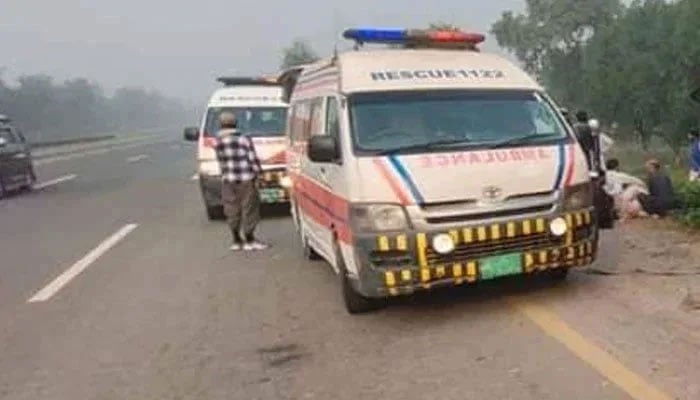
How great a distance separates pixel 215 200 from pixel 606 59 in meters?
22.2

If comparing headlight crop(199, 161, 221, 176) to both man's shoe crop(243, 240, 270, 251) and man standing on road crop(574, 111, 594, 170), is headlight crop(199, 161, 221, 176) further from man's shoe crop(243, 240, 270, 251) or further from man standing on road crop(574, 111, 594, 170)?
man standing on road crop(574, 111, 594, 170)

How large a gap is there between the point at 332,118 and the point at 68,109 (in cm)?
7865

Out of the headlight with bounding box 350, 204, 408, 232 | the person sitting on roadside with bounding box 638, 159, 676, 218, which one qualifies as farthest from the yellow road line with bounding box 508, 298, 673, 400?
the person sitting on roadside with bounding box 638, 159, 676, 218

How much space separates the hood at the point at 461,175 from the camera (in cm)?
637

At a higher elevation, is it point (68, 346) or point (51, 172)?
point (68, 346)

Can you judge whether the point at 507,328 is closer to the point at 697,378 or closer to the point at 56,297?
the point at 697,378

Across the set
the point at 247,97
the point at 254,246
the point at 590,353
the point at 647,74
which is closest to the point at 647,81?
the point at 647,74

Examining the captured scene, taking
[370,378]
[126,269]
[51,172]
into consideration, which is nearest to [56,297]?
[126,269]

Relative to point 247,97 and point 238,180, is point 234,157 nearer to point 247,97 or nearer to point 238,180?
point 238,180

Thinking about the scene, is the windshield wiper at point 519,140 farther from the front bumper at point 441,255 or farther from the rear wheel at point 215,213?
the rear wheel at point 215,213

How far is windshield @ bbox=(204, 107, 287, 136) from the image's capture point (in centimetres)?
1448

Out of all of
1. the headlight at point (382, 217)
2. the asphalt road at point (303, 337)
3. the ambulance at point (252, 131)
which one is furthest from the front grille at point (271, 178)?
the headlight at point (382, 217)

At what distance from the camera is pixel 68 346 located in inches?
255

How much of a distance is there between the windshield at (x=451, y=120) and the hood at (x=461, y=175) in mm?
198
